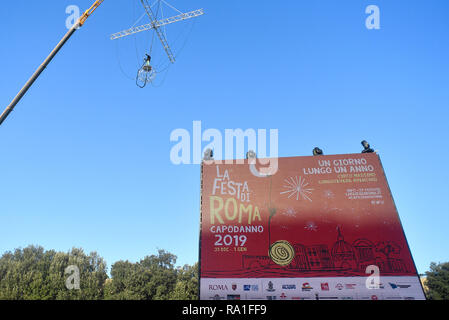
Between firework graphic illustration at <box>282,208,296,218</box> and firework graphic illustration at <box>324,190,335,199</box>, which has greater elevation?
firework graphic illustration at <box>324,190,335,199</box>

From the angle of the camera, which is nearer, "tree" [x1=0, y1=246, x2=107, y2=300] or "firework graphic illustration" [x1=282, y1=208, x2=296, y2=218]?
"firework graphic illustration" [x1=282, y1=208, x2=296, y2=218]

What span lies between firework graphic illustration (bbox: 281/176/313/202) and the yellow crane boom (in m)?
14.0

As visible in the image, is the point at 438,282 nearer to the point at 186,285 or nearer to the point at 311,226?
the point at 186,285

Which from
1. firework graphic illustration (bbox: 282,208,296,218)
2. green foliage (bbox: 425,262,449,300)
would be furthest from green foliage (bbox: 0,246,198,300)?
green foliage (bbox: 425,262,449,300)

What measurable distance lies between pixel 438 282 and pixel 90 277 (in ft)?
202

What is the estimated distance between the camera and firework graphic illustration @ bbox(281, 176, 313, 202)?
55.5ft

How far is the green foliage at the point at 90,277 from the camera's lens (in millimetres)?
37000

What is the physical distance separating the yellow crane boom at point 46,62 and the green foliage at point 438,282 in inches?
2528

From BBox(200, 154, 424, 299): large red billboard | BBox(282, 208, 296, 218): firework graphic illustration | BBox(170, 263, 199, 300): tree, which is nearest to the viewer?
BBox(200, 154, 424, 299): large red billboard

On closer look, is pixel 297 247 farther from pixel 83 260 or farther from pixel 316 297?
pixel 83 260

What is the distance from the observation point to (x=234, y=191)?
17.4 meters

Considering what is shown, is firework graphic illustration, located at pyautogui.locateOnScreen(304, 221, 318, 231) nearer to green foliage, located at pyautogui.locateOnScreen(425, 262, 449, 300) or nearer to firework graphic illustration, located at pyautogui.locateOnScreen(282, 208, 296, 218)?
firework graphic illustration, located at pyautogui.locateOnScreen(282, 208, 296, 218)
